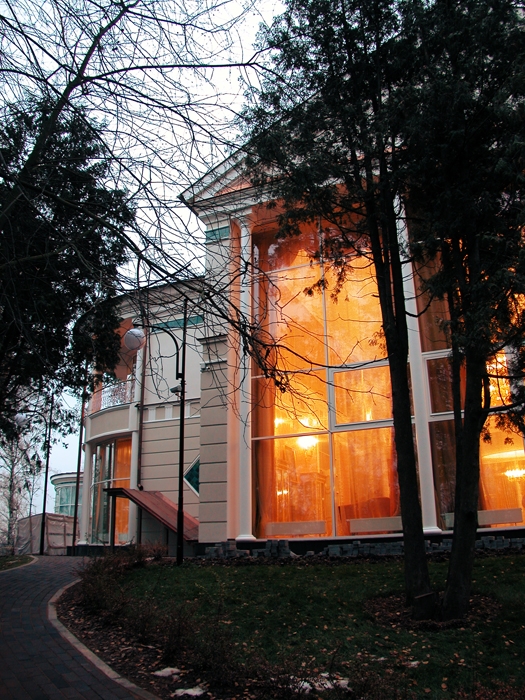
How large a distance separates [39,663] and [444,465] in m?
10.1

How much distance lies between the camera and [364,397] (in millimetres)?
15648

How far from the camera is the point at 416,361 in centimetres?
1503

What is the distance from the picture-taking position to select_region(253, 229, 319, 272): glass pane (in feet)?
57.1

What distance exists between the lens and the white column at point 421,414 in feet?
45.7

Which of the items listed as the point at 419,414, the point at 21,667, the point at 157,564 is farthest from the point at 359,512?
the point at 21,667

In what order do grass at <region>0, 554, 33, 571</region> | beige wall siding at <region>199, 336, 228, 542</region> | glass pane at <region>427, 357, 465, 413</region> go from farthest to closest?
grass at <region>0, 554, 33, 571</region>, beige wall siding at <region>199, 336, 228, 542</region>, glass pane at <region>427, 357, 465, 413</region>

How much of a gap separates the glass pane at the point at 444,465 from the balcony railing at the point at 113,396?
13.8 meters

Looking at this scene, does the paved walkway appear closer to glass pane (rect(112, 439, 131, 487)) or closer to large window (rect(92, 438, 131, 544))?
large window (rect(92, 438, 131, 544))

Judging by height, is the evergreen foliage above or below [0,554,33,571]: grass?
above

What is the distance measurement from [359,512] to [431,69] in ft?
33.1

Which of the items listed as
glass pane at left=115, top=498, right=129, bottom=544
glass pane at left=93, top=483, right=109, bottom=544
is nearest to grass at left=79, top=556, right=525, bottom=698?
glass pane at left=115, top=498, right=129, bottom=544

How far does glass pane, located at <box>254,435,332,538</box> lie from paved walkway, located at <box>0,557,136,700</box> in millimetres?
6143

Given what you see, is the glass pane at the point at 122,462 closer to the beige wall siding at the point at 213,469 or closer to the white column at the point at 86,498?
the white column at the point at 86,498

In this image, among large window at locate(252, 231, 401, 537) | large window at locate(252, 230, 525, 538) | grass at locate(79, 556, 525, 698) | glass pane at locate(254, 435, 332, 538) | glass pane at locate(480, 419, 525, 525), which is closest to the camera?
grass at locate(79, 556, 525, 698)
